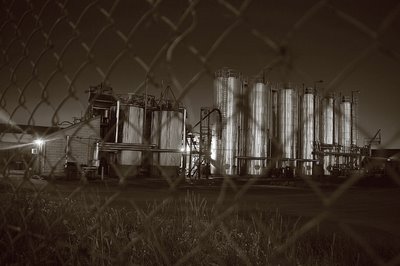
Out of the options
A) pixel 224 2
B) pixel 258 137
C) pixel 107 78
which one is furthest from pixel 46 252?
pixel 258 137

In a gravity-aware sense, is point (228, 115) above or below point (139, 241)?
above

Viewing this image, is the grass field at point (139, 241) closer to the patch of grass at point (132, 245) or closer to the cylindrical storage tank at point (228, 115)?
the patch of grass at point (132, 245)

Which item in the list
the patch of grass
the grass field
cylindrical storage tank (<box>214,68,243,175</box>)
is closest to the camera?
the grass field

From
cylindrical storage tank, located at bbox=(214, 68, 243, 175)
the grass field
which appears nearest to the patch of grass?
the grass field

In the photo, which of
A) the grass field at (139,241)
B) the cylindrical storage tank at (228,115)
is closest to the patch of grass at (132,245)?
the grass field at (139,241)

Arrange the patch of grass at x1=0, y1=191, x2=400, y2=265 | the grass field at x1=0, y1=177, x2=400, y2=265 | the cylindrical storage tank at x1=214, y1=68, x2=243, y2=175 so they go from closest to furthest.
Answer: the grass field at x1=0, y1=177, x2=400, y2=265
the patch of grass at x1=0, y1=191, x2=400, y2=265
the cylindrical storage tank at x1=214, y1=68, x2=243, y2=175

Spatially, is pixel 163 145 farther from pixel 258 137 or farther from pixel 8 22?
pixel 8 22

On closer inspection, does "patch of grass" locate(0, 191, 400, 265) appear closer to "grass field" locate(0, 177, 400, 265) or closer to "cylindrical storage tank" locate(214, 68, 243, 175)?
"grass field" locate(0, 177, 400, 265)

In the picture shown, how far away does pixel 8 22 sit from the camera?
173 centimetres

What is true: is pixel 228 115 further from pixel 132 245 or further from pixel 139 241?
pixel 132 245

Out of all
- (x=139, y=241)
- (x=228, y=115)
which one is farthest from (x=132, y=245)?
(x=228, y=115)

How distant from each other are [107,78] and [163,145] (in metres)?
15.8

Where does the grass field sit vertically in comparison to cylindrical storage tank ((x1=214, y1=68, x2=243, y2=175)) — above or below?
below

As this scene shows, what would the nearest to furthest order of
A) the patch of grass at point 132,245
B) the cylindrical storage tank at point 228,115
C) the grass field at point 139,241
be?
1. the grass field at point 139,241
2. the patch of grass at point 132,245
3. the cylindrical storage tank at point 228,115
